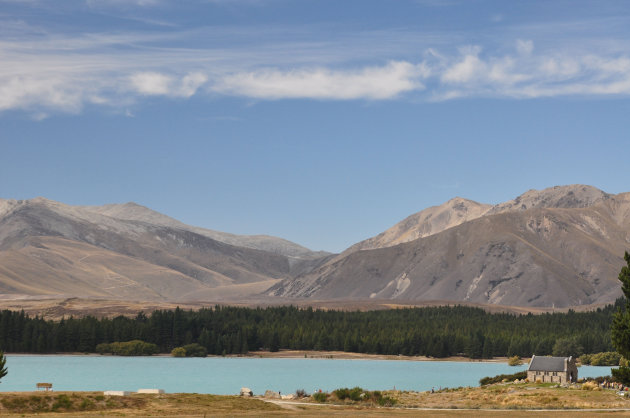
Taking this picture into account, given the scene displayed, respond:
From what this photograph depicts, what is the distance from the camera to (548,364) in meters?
116

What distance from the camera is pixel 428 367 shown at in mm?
184000

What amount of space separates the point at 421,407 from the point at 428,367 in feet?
343

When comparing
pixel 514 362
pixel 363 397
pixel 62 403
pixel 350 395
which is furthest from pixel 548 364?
pixel 514 362

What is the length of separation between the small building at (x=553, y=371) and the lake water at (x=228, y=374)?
51.3 feet

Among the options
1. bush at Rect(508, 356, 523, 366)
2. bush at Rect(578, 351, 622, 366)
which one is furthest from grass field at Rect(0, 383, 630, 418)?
bush at Rect(578, 351, 622, 366)

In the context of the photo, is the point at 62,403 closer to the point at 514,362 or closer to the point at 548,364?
the point at 548,364

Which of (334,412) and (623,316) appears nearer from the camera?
(623,316)

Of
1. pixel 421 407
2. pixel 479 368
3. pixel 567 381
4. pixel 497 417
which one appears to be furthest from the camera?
pixel 479 368

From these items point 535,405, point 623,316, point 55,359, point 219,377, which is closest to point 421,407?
point 535,405

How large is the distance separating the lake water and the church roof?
1541cm

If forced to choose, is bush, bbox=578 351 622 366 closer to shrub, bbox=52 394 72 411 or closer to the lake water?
the lake water

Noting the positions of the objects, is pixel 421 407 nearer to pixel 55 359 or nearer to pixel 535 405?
pixel 535 405

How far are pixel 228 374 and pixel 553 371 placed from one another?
193 feet

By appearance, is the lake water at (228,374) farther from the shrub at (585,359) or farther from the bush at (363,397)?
the bush at (363,397)
